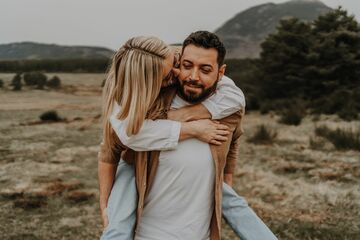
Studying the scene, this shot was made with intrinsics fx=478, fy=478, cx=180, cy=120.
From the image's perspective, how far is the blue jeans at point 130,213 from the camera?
5.96ft

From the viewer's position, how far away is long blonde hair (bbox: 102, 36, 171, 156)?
173cm

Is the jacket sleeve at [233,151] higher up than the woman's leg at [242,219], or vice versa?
the jacket sleeve at [233,151]

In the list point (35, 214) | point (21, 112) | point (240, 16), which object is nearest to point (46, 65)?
point (21, 112)

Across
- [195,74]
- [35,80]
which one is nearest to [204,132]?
[195,74]

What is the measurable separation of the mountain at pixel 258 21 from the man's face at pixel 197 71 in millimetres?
106320

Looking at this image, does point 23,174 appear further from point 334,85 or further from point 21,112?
point 334,85

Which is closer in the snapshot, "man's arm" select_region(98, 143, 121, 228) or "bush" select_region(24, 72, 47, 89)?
"man's arm" select_region(98, 143, 121, 228)

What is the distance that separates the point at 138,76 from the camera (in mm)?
1726

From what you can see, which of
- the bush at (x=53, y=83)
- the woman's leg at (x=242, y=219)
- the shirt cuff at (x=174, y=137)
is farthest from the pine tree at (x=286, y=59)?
the shirt cuff at (x=174, y=137)

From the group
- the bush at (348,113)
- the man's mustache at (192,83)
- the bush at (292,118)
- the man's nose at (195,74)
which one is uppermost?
the man's nose at (195,74)

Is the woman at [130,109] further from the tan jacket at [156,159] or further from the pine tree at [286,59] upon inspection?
the pine tree at [286,59]

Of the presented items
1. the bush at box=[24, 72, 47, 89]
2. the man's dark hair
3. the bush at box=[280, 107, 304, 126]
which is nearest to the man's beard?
the man's dark hair

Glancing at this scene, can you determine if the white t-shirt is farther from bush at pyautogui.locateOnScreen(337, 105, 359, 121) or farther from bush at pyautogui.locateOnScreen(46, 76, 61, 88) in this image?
bush at pyautogui.locateOnScreen(46, 76, 61, 88)

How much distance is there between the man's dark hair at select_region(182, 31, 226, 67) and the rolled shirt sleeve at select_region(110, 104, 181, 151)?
342mm
